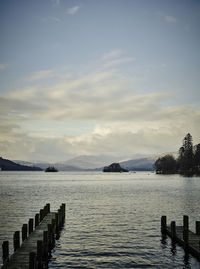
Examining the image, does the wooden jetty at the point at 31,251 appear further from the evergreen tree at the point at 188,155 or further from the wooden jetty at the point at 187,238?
the evergreen tree at the point at 188,155

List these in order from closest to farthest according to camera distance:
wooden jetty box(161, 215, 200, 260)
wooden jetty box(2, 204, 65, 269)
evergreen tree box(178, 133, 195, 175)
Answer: wooden jetty box(2, 204, 65, 269) < wooden jetty box(161, 215, 200, 260) < evergreen tree box(178, 133, 195, 175)

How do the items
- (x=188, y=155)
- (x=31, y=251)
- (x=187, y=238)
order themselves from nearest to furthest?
1. (x=31, y=251)
2. (x=187, y=238)
3. (x=188, y=155)

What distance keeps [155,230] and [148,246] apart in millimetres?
6078

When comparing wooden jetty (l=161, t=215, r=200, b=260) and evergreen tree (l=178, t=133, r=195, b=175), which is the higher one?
evergreen tree (l=178, t=133, r=195, b=175)

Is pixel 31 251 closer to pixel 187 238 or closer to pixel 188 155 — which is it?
pixel 187 238

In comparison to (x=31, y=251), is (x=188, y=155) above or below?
above

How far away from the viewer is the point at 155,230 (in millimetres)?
31297

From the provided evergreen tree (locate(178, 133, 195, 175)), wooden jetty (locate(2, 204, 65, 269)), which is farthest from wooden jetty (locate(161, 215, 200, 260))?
evergreen tree (locate(178, 133, 195, 175))

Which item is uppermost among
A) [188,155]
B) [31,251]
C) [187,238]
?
[188,155]

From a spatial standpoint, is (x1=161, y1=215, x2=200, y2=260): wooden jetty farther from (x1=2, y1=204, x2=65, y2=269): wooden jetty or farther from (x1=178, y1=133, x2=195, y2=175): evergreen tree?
(x1=178, y1=133, x2=195, y2=175): evergreen tree

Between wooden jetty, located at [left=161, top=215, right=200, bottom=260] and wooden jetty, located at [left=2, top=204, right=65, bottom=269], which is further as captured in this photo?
wooden jetty, located at [left=161, top=215, right=200, bottom=260]

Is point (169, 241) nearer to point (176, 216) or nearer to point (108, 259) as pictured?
point (108, 259)

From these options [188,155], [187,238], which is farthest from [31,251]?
[188,155]

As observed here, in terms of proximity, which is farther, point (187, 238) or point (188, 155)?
point (188, 155)
